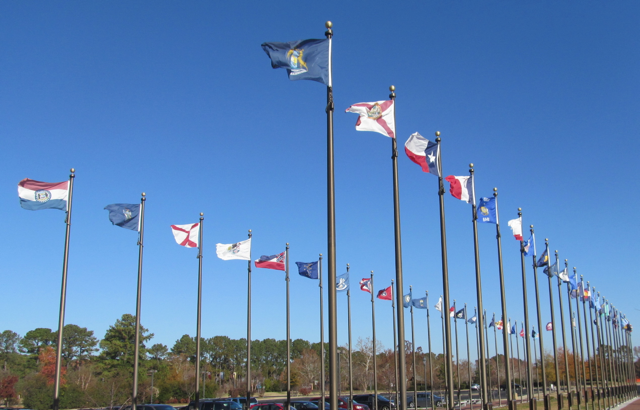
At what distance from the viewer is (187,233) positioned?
83.8 ft

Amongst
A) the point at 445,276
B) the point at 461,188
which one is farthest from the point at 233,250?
the point at 445,276

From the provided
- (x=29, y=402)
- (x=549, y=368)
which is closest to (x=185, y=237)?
(x=29, y=402)

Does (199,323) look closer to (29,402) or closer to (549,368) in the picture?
(29,402)

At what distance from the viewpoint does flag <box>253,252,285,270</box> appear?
29469mm

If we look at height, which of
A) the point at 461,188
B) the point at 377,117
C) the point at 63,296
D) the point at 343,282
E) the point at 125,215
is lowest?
the point at 63,296

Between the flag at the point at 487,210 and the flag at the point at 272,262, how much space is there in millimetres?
10612

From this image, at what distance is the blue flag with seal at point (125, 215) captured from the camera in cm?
2289

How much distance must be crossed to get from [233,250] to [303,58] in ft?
52.5

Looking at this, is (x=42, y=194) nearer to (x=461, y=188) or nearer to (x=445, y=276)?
(x=445, y=276)

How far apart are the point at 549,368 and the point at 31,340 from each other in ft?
313

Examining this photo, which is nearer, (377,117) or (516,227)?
(377,117)

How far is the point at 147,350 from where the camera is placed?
311 feet

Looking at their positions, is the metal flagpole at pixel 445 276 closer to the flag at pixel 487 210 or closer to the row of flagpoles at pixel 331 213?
the row of flagpoles at pixel 331 213

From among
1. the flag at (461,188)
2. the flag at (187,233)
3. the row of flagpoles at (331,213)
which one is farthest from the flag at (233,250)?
the flag at (461,188)
